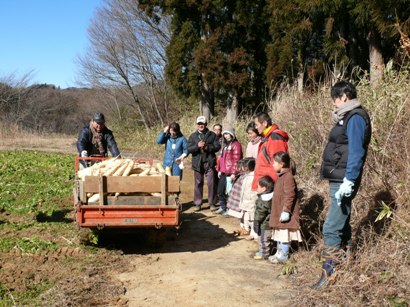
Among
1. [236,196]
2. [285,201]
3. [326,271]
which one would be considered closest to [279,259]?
[285,201]

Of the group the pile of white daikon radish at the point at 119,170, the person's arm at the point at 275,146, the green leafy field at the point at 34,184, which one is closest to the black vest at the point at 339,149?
the person's arm at the point at 275,146

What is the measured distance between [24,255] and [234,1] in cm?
1652

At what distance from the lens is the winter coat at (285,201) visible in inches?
211

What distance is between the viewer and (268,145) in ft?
19.5

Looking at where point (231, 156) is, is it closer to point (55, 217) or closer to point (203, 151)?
point (203, 151)

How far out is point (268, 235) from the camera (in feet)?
19.2

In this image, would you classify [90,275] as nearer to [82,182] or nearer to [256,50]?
[82,182]

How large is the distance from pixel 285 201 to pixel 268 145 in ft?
3.02

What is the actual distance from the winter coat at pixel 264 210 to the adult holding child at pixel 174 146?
3.15 metres

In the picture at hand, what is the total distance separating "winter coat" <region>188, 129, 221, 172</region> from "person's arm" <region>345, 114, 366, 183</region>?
490 centimetres

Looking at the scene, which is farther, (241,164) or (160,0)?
(160,0)

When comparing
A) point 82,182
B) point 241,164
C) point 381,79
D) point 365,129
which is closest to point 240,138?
point 241,164

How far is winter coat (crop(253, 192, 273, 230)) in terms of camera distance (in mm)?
5836

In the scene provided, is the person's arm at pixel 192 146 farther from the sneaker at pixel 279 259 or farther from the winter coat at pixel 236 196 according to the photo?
the sneaker at pixel 279 259
